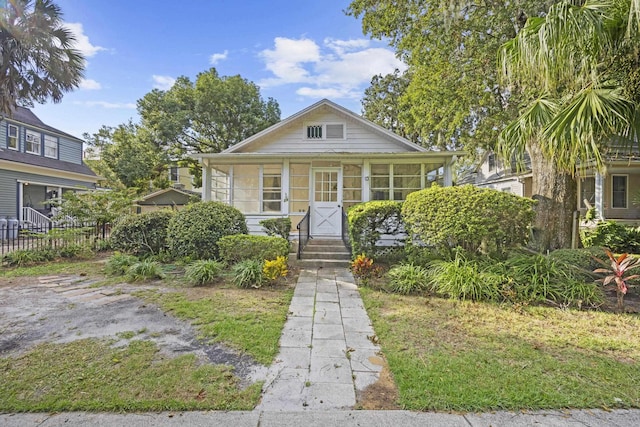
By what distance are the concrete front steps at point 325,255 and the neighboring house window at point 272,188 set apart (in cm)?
242

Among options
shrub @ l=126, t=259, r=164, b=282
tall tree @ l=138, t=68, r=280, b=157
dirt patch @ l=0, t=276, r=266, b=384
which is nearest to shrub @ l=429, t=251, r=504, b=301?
dirt patch @ l=0, t=276, r=266, b=384

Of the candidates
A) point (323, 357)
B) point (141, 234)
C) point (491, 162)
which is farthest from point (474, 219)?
point (491, 162)

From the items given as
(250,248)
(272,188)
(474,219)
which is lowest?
(250,248)

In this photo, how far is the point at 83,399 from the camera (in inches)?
89.0

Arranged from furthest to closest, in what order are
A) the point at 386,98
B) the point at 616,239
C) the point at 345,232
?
the point at 386,98 < the point at 616,239 < the point at 345,232

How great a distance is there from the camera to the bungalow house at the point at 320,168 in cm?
968

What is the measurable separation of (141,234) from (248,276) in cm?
415

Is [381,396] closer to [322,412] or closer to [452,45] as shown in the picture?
[322,412]

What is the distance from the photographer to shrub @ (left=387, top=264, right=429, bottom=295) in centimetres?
518

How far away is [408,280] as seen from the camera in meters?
5.25

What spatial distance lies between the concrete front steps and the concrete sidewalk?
12.8 feet

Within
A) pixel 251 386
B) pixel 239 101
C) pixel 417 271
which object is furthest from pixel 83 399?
pixel 239 101

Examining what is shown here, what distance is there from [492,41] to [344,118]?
5.07 metres

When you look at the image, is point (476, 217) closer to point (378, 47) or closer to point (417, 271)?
point (417, 271)
